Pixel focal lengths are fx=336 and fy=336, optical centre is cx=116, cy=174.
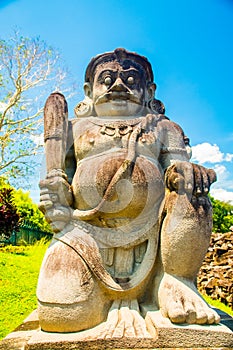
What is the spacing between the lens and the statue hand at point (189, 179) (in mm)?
2477

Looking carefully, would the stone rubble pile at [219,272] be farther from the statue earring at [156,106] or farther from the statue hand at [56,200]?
the statue hand at [56,200]

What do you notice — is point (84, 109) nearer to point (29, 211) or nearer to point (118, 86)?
point (118, 86)

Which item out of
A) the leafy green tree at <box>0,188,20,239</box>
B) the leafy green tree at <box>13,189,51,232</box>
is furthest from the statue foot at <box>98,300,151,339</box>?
the leafy green tree at <box>13,189,51,232</box>

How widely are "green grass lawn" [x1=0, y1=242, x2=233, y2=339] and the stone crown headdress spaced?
123 inches

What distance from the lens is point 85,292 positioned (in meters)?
2.32

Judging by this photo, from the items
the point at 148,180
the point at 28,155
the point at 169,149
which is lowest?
the point at 148,180

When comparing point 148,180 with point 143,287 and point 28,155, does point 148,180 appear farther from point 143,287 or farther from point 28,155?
point 28,155

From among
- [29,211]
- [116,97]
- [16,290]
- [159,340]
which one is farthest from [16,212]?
[159,340]

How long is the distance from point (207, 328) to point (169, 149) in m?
1.50

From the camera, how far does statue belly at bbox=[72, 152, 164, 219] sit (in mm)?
2613

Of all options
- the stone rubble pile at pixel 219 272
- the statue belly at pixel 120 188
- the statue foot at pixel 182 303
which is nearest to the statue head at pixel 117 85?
the statue belly at pixel 120 188

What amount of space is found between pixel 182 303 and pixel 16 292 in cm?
431

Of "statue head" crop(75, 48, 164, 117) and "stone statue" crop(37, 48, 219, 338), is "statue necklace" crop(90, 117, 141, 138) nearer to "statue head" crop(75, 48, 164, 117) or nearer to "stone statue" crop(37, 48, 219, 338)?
"stone statue" crop(37, 48, 219, 338)

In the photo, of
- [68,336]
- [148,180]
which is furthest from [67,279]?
[148,180]
